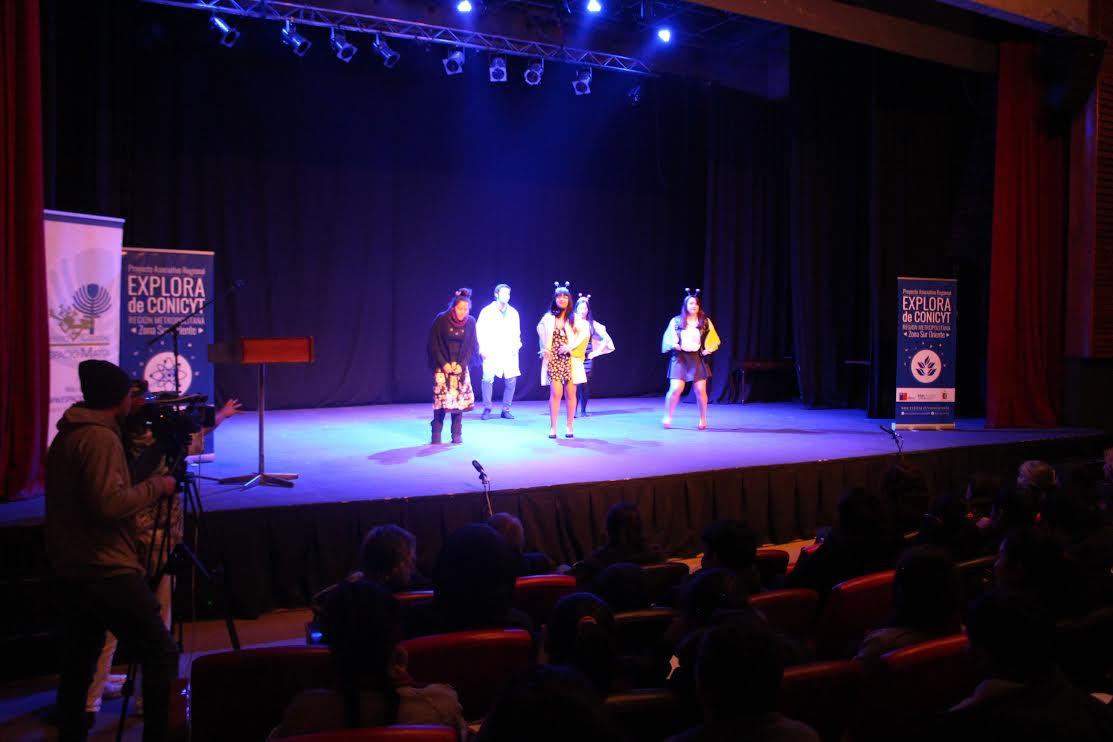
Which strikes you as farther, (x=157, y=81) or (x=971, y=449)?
(x=157, y=81)

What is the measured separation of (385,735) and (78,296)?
4926mm

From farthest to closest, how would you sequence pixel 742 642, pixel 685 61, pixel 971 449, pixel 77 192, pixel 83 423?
pixel 685 61, pixel 77 192, pixel 971 449, pixel 83 423, pixel 742 642

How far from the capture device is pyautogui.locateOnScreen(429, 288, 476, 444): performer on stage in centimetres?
758

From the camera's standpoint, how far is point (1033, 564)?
2.95 meters

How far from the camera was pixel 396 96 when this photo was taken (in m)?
10.7

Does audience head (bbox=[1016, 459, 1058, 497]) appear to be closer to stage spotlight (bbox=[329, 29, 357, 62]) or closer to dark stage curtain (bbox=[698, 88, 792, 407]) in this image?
dark stage curtain (bbox=[698, 88, 792, 407])

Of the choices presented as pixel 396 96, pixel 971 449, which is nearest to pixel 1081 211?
pixel 971 449

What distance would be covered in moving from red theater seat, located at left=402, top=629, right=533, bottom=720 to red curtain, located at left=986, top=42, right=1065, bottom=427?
28.1 ft

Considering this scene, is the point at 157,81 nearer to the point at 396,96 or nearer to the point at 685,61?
the point at 396,96

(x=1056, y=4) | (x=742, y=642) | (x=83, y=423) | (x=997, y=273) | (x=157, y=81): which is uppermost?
(x=1056, y=4)

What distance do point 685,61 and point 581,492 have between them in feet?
27.3

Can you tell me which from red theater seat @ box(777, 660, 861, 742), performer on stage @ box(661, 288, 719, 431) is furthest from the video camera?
performer on stage @ box(661, 288, 719, 431)

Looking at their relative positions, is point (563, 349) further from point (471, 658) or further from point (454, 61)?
point (471, 658)

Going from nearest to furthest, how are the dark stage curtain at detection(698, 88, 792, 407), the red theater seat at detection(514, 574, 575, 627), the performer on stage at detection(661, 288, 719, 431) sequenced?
the red theater seat at detection(514, 574, 575, 627) → the performer on stage at detection(661, 288, 719, 431) → the dark stage curtain at detection(698, 88, 792, 407)
